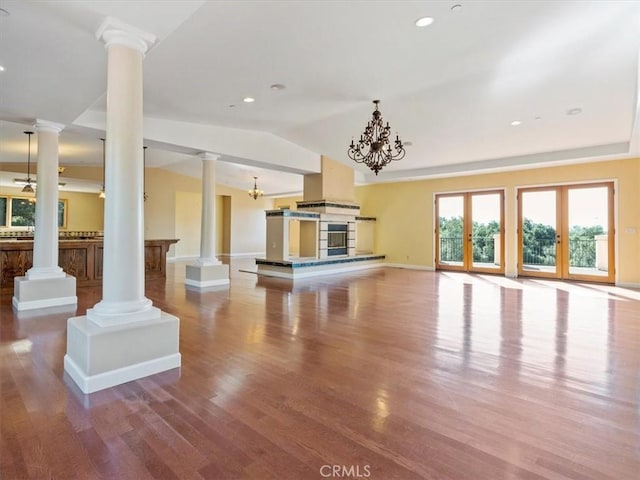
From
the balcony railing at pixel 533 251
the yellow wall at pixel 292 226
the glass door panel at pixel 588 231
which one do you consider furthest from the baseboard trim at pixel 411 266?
the yellow wall at pixel 292 226

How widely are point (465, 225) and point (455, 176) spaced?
1.36 meters

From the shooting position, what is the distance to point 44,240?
15.7 feet

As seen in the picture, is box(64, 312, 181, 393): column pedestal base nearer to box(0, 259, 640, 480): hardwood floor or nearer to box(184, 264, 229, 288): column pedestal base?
box(0, 259, 640, 480): hardwood floor

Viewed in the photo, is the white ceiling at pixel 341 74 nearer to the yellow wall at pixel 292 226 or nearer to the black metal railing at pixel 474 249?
the black metal railing at pixel 474 249

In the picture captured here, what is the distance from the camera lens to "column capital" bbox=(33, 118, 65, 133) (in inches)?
186

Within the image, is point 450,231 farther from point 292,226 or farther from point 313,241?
point 292,226

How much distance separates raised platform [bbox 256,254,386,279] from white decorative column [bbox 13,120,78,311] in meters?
4.39

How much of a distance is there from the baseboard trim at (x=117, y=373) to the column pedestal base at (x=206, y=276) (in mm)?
4049

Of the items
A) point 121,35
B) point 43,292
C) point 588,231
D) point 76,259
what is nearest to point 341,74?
point 121,35

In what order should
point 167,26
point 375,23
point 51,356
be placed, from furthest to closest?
point 375,23
point 51,356
point 167,26

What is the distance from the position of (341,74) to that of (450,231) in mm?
6504

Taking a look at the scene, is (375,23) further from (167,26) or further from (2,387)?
(2,387)

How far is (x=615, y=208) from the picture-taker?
7340 millimetres

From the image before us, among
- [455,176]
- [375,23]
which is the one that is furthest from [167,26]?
[455,176]
